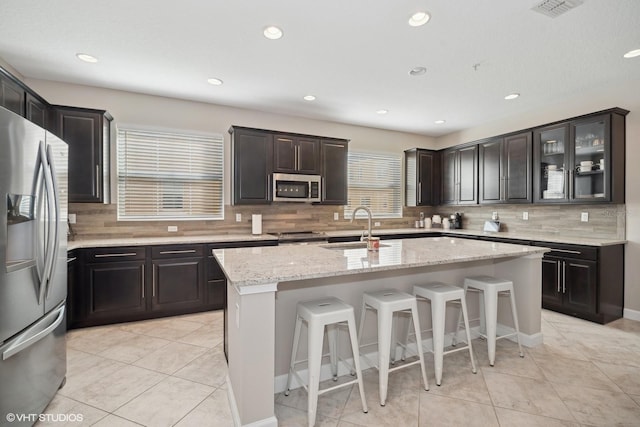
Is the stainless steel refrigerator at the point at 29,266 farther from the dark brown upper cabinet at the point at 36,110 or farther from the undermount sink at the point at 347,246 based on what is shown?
the undermount sink at the point at 347,246

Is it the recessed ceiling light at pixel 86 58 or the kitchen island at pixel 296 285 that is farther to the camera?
the recessed ceiling light at pixel 86 58

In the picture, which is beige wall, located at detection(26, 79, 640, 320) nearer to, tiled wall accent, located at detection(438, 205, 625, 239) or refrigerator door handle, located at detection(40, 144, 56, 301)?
tiled wall accent, located at detection(438, 205, 625, 239)

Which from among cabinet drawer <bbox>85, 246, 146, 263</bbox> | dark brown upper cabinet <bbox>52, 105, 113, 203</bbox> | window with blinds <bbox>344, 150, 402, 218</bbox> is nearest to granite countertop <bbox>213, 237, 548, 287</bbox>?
cabinet drawer <bbox>85, 246, 146, 263</bbox>

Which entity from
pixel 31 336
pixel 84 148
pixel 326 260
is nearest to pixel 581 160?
pixel 326 260

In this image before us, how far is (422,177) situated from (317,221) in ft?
7.34

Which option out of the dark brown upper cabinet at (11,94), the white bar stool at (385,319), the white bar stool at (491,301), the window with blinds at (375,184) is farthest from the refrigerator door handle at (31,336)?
the window with blinds at (375,184)

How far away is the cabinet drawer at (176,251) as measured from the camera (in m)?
3.52

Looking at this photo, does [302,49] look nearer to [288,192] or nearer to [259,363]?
[288,192]

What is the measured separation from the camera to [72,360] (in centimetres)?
258

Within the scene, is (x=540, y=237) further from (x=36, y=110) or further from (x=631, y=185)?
(x=36, y=110)

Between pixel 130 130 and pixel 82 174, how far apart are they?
0.85 m

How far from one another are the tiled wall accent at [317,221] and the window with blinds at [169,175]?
147mm

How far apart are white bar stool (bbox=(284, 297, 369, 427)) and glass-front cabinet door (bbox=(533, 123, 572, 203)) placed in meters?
3.70

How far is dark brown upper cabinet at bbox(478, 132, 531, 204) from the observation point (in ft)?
14.3
